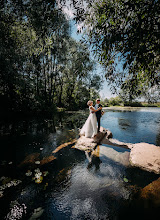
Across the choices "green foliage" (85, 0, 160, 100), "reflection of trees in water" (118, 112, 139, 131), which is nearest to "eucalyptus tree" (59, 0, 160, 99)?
"green foliage" (85, 0, 160, 100)

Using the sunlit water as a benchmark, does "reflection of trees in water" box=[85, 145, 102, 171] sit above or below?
below

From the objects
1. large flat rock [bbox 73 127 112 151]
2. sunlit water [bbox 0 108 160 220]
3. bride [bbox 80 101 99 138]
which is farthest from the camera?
bride [bbox 80 101 99 138]

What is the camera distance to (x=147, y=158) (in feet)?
16.3

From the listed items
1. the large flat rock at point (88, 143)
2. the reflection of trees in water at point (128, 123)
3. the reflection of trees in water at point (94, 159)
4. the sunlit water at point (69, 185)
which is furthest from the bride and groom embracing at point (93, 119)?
the reflection of trees in water at point (128, 123)

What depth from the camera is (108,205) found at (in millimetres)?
2852

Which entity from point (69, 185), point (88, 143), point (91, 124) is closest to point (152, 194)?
point (69, 185)

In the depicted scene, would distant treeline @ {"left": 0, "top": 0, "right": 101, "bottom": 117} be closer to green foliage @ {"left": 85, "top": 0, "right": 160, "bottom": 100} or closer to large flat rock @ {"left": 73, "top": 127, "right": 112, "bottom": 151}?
green foliage @ {"left": 85, "top": 0, "right": 160, "bottom": 100}

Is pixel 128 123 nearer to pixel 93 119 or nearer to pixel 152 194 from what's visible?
pixel 93 119

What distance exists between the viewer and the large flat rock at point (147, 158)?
450cm

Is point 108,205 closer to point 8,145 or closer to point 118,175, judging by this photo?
point 118,175

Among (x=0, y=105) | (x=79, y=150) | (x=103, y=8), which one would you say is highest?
(x=103, y=8)

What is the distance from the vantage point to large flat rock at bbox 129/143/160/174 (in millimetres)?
4500

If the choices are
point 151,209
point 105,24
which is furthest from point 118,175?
point 105,24

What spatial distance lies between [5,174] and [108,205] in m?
4.02
